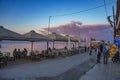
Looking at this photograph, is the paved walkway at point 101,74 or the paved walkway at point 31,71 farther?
the paved walkway at point 31,71

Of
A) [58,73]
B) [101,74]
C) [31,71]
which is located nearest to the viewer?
[101,74]

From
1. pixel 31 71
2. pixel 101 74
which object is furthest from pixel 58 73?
pixel 101 74

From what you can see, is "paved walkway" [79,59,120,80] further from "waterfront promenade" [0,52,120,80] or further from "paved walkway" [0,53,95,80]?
"paved walkway" [0,53,95,80]

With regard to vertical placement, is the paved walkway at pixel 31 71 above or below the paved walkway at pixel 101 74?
above

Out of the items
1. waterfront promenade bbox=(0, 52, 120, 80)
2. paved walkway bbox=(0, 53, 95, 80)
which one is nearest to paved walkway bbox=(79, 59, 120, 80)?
waterfront promenade bbox=(0, 52, 120, 80)

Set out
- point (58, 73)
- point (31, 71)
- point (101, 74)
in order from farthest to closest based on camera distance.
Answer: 1. point (31, 71)
2. point (58, 73)
3. point (101, 74)

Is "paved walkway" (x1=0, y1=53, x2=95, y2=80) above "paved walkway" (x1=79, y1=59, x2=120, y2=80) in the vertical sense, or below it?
above

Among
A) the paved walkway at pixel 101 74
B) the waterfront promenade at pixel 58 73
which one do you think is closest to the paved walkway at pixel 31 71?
the waterfront promenade at pixel 58 73

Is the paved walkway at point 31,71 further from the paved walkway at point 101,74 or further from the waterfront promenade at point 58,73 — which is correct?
the paved walkway at point 101,74

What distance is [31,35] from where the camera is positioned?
25766 mm

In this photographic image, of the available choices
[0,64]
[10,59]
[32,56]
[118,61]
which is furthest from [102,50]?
[0,64]

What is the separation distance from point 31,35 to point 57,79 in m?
14.1

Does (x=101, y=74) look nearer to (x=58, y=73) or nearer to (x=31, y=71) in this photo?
(x=58, y=73)

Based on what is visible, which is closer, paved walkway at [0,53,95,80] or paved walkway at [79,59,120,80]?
paved walkway at [79,59,120,80]
